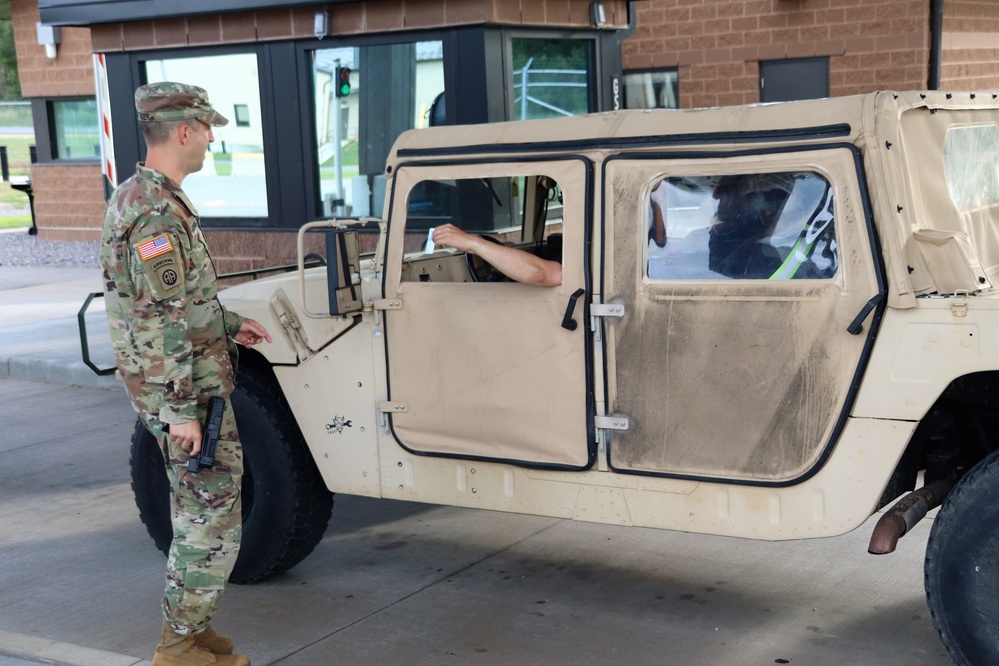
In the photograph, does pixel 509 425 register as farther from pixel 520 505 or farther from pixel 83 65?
pixel 83 65

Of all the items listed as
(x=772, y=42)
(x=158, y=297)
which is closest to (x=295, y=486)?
(x=158, y=297)

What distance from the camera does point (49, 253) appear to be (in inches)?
646

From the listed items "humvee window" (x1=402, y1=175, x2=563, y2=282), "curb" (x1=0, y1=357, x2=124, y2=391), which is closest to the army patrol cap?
"humvee window" (x1=402, y1=175, x2=563, y2=282)

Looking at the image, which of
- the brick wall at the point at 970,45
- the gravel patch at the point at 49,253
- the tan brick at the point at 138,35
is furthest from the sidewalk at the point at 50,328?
the brick wall at the point at 970,45

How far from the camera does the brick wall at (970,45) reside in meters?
11.9

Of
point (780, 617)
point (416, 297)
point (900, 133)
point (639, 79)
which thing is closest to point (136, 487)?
point (416, 297)

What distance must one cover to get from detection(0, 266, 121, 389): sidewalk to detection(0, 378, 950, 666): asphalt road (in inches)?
125

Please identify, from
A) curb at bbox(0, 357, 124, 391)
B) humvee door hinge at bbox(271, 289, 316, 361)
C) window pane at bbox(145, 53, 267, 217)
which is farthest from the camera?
window pane at bbox(145, 53, 267, 217)

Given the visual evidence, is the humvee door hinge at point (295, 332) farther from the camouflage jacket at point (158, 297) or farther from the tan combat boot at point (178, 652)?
the tan combat boot at point (178, 652)

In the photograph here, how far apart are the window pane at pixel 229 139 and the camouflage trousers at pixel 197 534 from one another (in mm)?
5960

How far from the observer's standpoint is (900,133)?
3.66 m

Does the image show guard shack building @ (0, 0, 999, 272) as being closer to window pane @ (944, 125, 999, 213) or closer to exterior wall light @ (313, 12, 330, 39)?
exterior wall light @ (313, 12, 330, 39)

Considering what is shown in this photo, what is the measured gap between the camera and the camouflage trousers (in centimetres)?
389

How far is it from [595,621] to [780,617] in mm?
678
